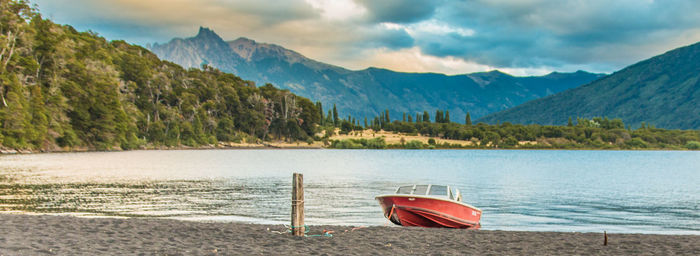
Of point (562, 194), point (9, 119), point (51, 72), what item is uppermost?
point (51, 72)

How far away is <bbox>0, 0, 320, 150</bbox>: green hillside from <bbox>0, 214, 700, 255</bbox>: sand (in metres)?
90.4

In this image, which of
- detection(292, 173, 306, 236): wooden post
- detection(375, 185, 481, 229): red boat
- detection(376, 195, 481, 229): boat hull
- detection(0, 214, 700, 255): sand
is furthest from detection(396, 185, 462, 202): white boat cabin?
detection(292, 173, 306, 236): wooden post

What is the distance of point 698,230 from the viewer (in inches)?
1074

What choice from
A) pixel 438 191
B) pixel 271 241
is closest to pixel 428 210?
pixel 438 191

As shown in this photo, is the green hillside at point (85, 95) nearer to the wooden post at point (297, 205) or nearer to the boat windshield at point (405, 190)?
the boat windshield at point (405, 190)

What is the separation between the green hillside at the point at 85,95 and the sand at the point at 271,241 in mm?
90439

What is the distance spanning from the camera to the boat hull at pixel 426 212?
24422 mm

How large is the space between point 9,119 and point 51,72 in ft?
79.8

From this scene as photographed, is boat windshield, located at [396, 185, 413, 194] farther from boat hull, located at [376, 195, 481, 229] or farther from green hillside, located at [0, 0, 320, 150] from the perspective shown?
green hillside, located at [0, 0, 320, 150]

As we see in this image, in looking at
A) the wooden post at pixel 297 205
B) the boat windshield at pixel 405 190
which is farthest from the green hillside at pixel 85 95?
the wooden post at pixel 297 205

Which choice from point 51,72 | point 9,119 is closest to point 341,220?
point 9,119

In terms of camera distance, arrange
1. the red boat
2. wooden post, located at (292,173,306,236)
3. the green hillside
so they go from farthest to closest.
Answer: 1. the green hillside
2. the red boat
3. wooden post, located at (292,173,306,236)

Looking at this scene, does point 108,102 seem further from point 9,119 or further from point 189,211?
point 189,211

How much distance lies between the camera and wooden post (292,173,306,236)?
19.1 meters
